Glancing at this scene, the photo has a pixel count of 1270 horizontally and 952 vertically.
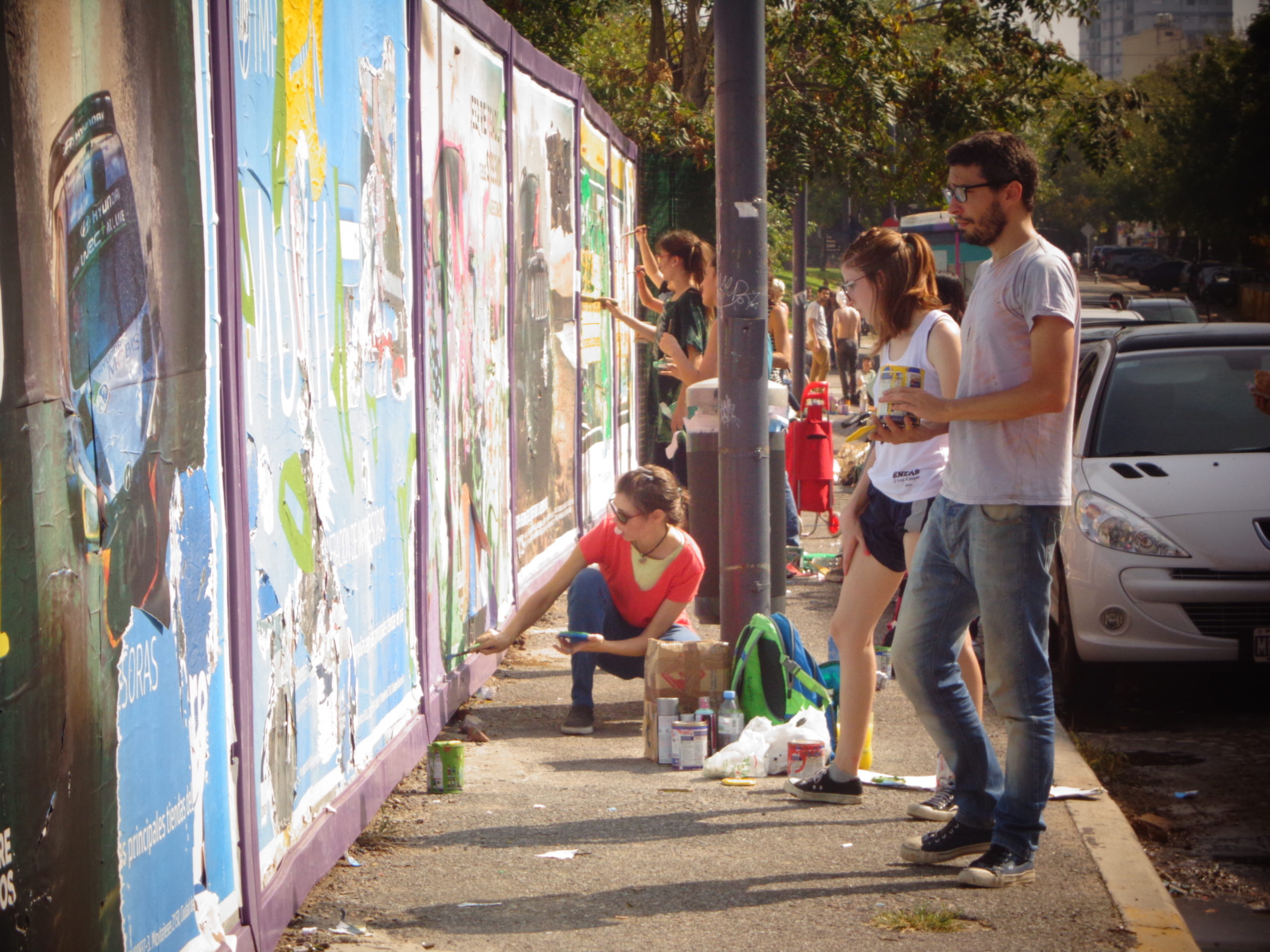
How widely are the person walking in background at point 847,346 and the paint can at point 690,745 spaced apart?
1865 centimetres

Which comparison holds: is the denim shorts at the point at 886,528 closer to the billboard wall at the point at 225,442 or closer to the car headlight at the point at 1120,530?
the billboard wall at the point at 225,442

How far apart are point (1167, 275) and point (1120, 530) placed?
6701cm

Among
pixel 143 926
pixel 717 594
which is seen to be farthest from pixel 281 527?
pixel 717 594

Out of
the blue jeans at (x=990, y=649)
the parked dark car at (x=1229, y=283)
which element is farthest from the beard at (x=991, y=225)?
the parked dark car at (x=1229, y=283)

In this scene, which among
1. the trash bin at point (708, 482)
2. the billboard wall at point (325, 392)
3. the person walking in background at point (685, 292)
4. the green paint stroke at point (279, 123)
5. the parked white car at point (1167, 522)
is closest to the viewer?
the billboard wall at point (325, 392)

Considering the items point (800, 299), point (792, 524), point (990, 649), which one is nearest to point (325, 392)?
point (990, 649)

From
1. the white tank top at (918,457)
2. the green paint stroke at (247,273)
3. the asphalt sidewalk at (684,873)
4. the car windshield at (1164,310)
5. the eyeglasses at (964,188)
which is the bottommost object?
the asphalt sidewalk at (684,873)

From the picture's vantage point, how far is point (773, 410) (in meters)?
8.38

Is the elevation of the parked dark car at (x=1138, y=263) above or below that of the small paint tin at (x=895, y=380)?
above

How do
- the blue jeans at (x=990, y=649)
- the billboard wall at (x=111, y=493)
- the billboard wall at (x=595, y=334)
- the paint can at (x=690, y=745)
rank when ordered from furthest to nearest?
1. the billboard wall at (x=595, y=334)
2. the paint can at (x=690, y=745)
3. the blue jeans at (x=990, y=649)
4. the billboard wall at (x=111, y=493)

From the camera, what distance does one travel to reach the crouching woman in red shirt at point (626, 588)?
19.4 ft

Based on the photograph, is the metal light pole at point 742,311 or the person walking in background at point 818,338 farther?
the person walking in background at point 818,338

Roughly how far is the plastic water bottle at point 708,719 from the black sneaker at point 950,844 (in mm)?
1315

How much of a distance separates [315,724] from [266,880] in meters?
0.54
